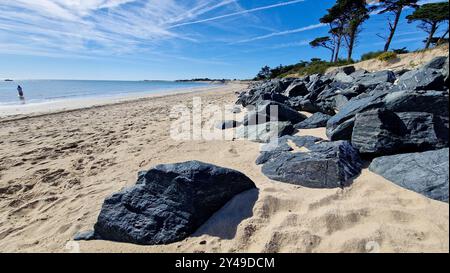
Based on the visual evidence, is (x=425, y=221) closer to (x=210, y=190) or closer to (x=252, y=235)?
(x=252, y=235)

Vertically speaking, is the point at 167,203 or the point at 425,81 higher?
the point at 425,81

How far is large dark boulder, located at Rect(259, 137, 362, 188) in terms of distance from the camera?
9.04 ft

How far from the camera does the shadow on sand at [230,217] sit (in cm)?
234

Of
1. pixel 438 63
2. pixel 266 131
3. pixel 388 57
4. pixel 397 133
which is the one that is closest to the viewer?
pixel 397 133

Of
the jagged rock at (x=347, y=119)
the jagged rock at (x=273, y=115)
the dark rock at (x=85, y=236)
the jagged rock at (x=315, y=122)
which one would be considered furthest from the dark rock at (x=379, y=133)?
the dark rock at (x=85, y=236)

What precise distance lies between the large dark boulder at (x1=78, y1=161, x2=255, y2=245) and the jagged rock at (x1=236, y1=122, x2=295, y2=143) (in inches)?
78.9

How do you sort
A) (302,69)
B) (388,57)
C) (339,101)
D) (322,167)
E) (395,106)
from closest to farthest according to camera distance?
1. (322,167)
2. (395,106)
3. (339,101)
4. (388,57)
5. (302,69)

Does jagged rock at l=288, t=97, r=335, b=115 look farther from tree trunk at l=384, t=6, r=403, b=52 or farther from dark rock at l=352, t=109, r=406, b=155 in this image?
tree trunk at l=384, t=6, r=403, b=52

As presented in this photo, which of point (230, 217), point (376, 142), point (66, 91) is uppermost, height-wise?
point (66, 91)

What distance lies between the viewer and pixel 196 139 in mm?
5586

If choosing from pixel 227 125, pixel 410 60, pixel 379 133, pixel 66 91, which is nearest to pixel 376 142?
pixel 379 133

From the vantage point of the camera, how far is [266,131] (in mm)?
4949

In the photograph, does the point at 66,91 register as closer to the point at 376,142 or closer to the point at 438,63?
the point at 438,63

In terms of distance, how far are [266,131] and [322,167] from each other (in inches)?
85.1
